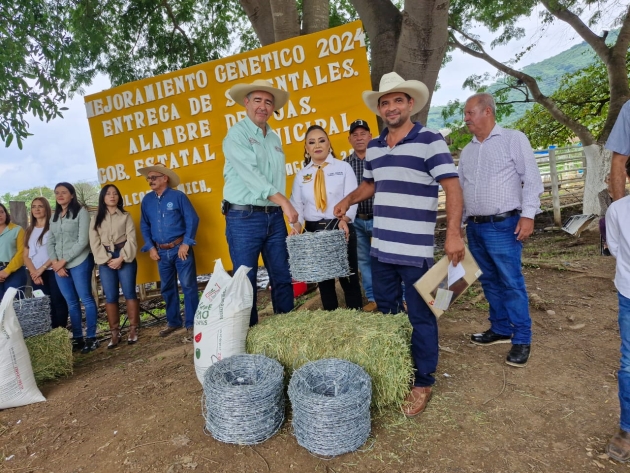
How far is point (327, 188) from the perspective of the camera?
3.66 meters

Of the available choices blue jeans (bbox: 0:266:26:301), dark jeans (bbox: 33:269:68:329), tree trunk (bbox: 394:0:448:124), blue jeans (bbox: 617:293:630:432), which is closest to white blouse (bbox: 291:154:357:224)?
tree trunk (bbox: 394:0:448:124)

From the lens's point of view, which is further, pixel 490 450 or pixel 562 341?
pixel 562 341

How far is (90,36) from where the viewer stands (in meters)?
6.29

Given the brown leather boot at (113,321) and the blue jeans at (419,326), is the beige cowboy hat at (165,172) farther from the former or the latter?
the blue jeans at (419,326)

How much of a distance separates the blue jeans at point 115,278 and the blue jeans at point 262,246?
87.4 inches

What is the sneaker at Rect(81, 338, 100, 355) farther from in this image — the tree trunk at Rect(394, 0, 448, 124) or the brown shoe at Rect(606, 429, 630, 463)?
the brown shoe at Rect(606, 429, 630, 463)

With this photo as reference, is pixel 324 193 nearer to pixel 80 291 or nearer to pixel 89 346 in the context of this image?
pixel 80 291

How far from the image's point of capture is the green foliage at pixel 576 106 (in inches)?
529

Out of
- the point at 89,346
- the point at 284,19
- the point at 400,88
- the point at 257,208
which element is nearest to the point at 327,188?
the point at 257,208

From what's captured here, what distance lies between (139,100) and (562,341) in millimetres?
6103

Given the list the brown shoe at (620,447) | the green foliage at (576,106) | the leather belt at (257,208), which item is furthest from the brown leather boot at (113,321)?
the green foliage at (576,106)

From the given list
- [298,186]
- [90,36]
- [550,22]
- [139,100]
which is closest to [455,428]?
[298,186]

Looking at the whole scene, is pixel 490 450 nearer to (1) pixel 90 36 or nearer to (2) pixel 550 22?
(1) pixel 90 36

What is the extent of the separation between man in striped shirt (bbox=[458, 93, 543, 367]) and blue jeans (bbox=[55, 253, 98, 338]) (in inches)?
179
